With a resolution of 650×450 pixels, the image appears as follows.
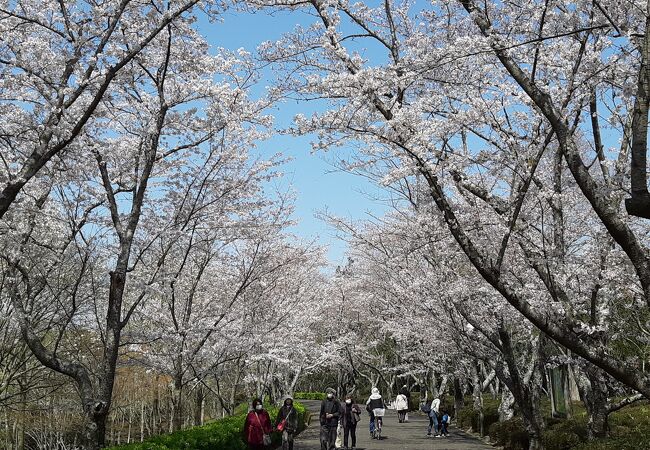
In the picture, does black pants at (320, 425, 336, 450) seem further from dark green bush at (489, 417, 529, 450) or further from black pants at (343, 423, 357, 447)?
dark green bush at (489, 417, 529, 450)

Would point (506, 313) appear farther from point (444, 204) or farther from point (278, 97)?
point (278, 97)

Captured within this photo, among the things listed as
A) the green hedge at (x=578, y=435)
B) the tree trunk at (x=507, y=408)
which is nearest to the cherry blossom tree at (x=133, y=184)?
the green hedge at (x=578, y=435)

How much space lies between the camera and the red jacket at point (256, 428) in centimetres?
1018

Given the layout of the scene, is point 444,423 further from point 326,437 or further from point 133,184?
point 133,184

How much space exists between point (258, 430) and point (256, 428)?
0.05 m

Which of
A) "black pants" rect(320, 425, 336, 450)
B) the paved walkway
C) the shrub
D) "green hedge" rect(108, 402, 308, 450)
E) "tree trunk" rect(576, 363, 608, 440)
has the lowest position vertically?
the paved walkway

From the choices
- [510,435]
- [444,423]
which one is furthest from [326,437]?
[444,423]

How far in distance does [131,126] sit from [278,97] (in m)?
2.91

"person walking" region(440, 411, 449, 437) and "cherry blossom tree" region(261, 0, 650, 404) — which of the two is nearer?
"cherry blossom tree" region(261, 0, 650, 404)

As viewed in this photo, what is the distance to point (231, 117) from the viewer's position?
9.03 metres

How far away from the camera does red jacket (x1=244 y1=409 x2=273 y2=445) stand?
10.2 meters

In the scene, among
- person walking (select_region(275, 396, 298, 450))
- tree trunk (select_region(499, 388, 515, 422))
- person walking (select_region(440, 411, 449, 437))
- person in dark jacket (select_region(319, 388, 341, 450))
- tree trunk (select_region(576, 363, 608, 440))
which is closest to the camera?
tree trunk (select_region(576, 363, 608, 440))

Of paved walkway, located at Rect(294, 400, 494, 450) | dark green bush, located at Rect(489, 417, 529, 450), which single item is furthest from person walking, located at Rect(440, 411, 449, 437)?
dark green bush, located at Rect(489, 417, 529, 450)

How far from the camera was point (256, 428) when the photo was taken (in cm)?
1020
